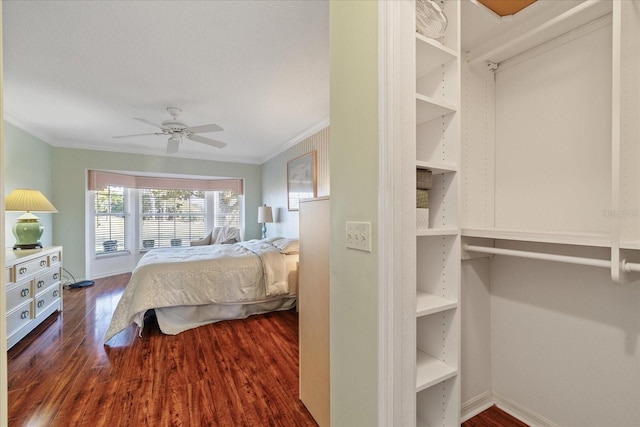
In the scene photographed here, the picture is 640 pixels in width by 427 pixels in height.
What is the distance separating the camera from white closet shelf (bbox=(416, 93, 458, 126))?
1.13 meters

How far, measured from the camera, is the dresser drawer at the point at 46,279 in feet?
9.99

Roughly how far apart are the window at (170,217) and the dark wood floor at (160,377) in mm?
2976

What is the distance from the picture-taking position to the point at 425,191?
1.25m

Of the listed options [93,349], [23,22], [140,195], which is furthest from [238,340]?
[140,195]

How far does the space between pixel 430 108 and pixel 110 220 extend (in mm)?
6251

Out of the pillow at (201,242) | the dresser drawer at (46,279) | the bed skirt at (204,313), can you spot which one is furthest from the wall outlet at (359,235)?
the pillow at (201,242)

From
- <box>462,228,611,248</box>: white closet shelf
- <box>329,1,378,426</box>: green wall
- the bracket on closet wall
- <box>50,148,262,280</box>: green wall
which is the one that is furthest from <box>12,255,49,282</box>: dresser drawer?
the bracket on closet wall

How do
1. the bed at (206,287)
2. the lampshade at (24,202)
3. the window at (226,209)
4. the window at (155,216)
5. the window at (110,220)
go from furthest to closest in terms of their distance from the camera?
the window at (226,209) → the window at (155,216) → the window at (110,220) → the lampshade at (24,202) → the bed at (206,287)

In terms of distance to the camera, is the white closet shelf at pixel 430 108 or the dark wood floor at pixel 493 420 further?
the dark wood floor at pixel 493 420

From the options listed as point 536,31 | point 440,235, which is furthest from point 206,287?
point 536,31

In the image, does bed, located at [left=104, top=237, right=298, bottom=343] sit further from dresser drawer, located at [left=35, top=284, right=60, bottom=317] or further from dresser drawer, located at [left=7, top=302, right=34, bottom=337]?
dresser drawer, located at [left=35, top=284, right=60, bottom=317]

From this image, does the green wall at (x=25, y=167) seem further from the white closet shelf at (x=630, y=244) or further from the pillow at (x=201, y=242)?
the white closet shelf at (x=630, y=244)

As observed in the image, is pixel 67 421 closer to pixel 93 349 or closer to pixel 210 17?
pixel 93 349

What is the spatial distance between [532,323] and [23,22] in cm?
365
